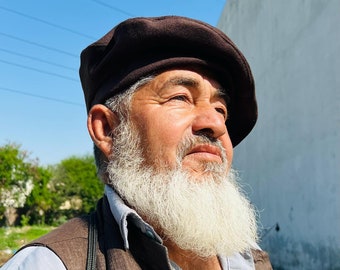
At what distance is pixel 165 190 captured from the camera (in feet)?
5.17

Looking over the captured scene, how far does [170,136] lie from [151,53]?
0.31m

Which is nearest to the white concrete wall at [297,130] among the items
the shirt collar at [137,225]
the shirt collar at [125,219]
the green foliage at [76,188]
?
the shirt collar at [137,225]

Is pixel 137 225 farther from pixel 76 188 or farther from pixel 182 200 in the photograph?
pixel 76 188

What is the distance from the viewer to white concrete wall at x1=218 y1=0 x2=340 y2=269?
699 centimetres

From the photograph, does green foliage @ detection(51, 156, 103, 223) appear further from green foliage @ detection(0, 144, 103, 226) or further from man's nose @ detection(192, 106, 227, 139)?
man's nose @ detection(192, 106, 227, 139)

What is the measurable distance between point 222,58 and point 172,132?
0.37 m

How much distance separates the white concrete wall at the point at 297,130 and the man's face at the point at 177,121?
4.09 meters

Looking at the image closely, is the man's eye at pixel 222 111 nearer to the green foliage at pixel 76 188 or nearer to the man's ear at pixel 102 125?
the man's ear at pixel 102 125

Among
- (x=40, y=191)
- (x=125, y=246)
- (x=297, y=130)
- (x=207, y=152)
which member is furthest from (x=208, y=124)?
(x=40, y=191)

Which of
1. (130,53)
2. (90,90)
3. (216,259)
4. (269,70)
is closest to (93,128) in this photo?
(90,90)

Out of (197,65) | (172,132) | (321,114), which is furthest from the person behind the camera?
(321,114)

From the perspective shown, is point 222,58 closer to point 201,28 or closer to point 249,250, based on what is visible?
point 201,28

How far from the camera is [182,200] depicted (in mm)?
1577

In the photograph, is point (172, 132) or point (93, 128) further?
point (93, 128)
